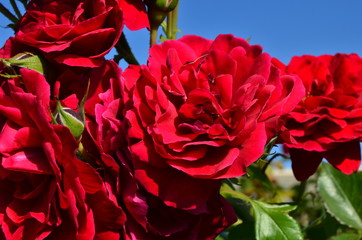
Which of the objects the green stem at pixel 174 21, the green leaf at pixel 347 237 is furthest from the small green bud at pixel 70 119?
the green leaf at pixel 347 237

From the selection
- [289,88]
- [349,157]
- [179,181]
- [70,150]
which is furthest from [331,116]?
[70,150]

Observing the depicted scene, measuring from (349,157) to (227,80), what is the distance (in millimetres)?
434

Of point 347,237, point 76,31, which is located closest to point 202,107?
point 76,31

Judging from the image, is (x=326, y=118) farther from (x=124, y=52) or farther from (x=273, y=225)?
(x=124, y=52)

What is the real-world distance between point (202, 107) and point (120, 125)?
13 cm

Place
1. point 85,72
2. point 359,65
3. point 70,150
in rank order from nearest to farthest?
point 70,150, point 85,72, point 359,65

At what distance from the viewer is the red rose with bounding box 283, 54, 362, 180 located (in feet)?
3.55

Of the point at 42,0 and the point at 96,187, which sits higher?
the point at 42,0

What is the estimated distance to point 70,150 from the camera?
0.75m

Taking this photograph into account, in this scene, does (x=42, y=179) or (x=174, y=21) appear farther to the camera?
(x=174, y=21)

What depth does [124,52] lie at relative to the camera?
103cm

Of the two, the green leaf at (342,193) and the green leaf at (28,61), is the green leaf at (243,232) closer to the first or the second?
the green leaf at (342,193)

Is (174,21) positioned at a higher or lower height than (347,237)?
higher

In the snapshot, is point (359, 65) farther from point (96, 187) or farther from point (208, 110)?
point (96, 187)
